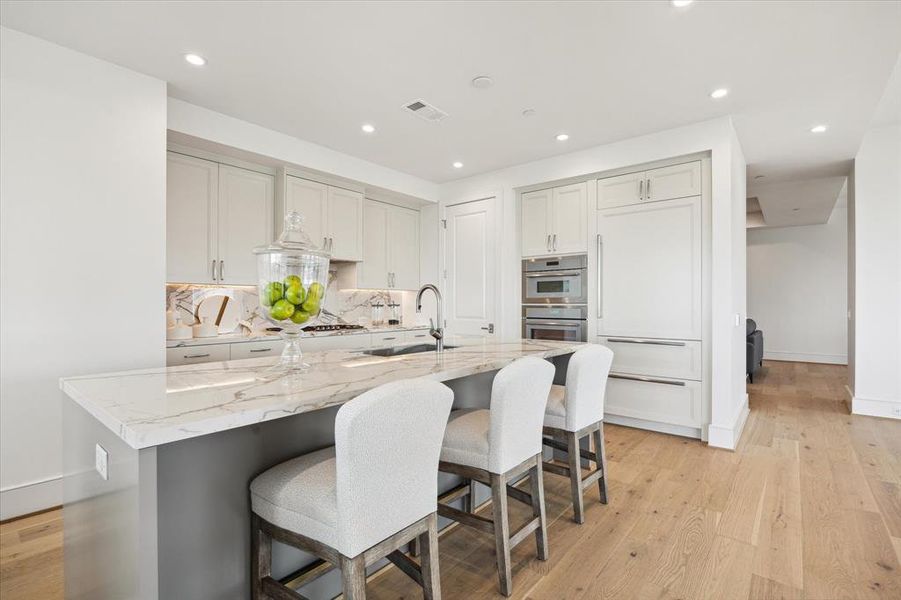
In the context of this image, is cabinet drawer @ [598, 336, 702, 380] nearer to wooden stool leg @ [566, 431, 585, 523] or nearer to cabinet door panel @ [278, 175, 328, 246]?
wooden stool leg @ [566, 431, 585, 523]

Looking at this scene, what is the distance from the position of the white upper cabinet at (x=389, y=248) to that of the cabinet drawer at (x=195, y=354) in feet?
5.64

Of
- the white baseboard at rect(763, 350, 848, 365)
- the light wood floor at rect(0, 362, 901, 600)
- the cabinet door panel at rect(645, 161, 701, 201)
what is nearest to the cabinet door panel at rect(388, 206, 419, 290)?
the cabinet door panel at rect(645, 161, 701, 201)

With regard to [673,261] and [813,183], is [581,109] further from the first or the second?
[813,183]

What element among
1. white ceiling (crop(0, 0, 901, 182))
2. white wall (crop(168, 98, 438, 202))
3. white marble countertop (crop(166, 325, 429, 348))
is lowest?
white marble countertop (crop(166, 325, 429, 348))

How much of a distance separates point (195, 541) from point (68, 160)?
2504mm

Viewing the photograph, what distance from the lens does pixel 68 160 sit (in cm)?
253

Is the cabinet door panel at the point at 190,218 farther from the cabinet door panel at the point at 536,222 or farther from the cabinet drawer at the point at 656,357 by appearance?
the cabinet drawer at the point at 656,357

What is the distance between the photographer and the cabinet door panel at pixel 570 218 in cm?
432

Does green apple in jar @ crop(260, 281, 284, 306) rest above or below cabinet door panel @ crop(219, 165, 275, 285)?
below

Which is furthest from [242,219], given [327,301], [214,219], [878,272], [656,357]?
[878,272]

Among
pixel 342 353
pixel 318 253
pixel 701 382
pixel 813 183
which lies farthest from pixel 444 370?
pixel 813 183

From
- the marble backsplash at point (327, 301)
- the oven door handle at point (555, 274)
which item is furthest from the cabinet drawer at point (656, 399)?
the marble backsplash at point (327, 301)

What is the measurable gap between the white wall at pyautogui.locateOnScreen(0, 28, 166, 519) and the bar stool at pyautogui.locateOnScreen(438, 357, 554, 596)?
7.32 ft

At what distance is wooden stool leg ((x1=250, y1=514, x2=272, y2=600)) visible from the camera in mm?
1341
